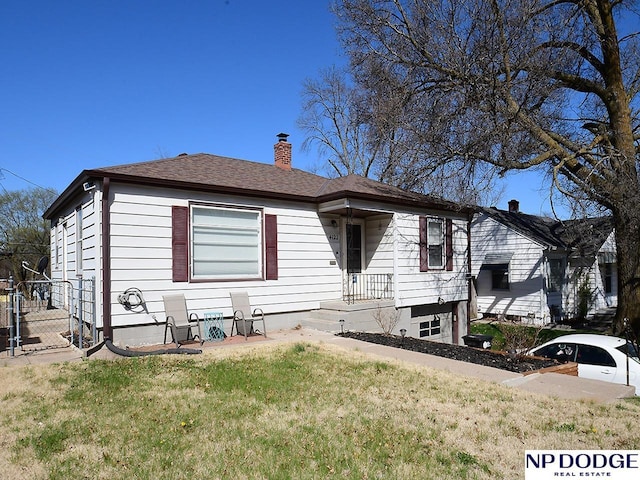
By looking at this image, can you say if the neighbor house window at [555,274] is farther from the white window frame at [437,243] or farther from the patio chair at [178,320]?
the patio chair at [178,320]

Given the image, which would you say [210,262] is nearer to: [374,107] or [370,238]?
[370,238]

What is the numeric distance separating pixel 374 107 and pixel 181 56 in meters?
6.20

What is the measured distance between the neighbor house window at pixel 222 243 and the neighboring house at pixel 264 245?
0.07 feet

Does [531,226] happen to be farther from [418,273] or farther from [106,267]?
[106,267]

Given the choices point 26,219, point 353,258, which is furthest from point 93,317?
point 26,219

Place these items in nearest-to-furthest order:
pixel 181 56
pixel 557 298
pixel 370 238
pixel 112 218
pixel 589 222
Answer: pixel 112 218 < pixel 370 238 < pixel 181 56 < pixel 589 222 < pixel 557 298

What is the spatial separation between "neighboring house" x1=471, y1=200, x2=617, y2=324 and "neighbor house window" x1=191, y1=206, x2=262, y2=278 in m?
12.5

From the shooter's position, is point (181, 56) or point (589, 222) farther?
point (589, 222)

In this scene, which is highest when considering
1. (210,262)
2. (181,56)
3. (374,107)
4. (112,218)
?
(181,56)

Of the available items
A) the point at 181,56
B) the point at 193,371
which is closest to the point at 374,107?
the point at 181,56

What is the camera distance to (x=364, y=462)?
368 centimetres

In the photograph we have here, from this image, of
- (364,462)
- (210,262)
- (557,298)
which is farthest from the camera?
(557,298)

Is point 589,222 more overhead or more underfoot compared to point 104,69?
more underfoot

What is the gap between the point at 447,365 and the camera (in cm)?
724
